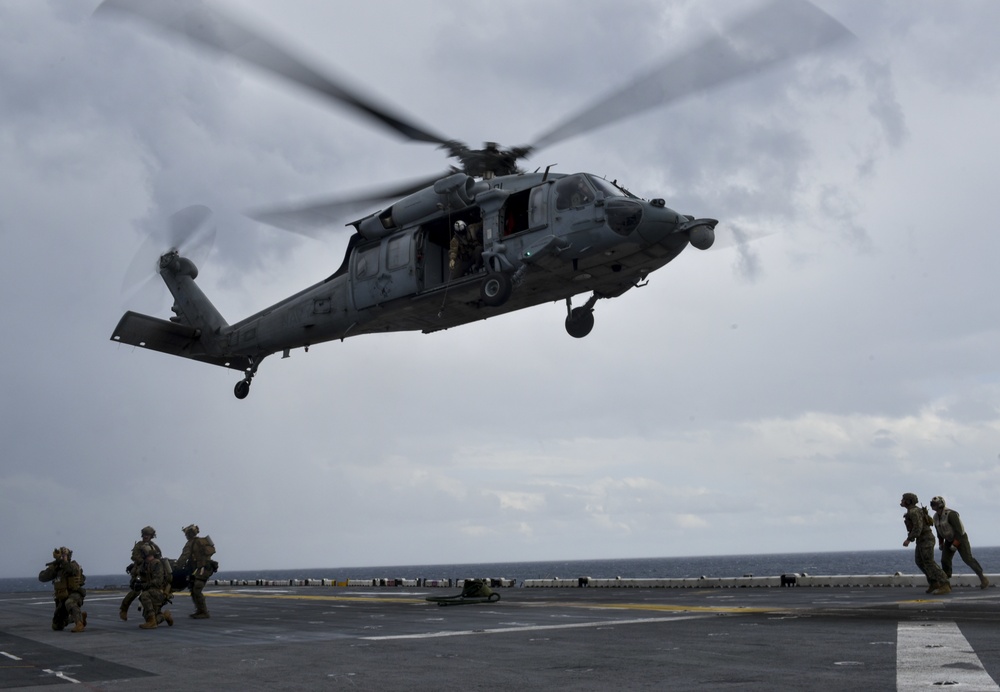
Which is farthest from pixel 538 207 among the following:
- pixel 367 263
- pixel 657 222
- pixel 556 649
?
pixel 556 649

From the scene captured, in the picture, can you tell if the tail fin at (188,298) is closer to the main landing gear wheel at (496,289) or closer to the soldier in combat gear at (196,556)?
the main landing gear wheel at (496,289)

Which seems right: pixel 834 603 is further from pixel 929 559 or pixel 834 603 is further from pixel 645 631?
pixel 645 631

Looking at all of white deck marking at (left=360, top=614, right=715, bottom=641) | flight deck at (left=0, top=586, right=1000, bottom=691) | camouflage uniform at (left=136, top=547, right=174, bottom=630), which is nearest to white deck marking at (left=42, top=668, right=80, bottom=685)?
flight deck at (left=0, top=586, right=1000, bottom=691)

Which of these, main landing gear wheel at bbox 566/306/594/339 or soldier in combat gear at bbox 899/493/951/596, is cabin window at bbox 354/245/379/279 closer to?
main landing gear wheel at bbox 566/306/594/339

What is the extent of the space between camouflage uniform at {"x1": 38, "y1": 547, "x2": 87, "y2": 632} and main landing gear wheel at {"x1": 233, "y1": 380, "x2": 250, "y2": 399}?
38.3 ft

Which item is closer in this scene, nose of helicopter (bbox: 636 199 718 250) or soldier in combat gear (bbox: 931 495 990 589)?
soldier in combat gear (bbox: 931 495 990 589)

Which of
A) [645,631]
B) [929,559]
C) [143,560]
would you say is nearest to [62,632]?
[143,560]

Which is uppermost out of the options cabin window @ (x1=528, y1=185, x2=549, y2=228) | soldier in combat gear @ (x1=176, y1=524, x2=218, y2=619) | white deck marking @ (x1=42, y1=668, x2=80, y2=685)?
cabin window @ (x1=528, y1=185, x2=549, y2=228)

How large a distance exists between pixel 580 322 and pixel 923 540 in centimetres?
928

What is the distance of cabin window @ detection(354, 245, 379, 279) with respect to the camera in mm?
24000

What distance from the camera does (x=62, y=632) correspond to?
53.5ft

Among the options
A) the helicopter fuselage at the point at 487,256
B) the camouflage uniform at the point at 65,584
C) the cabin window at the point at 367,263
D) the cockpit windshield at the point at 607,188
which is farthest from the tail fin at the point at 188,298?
the cockpit windshield at the point at 607,188

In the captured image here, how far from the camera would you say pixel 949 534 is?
1803 centimetres

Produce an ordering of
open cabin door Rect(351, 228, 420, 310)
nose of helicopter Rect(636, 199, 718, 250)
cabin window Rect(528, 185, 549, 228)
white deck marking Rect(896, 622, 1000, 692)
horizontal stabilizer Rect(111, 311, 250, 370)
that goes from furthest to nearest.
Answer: horizontal stabilizer Rect(111, 311, 250, 370), open cabin door Rect(351, 228, 420, 310), cabin window Rect(528, 185, 549, 228), nose of helicopter Rect(636, 199, 718, 250), white deck marking Rect(896, 622, 1000, 692)
